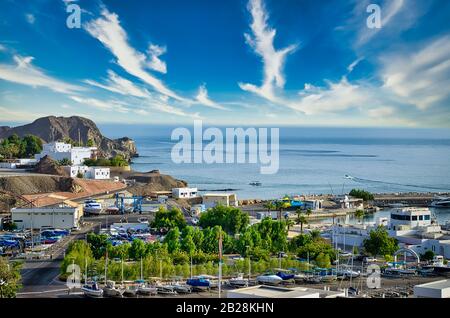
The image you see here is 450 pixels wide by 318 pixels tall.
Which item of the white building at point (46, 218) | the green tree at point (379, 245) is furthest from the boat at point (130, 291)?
the white building at point (46, 218)

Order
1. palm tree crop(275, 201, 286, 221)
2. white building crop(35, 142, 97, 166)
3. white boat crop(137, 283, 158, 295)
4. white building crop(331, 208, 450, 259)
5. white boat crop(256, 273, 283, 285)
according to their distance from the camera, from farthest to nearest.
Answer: white building crop(35, 142, 97, 166) → palm tree crop(275, 201, 286, 221) → white building crop(331, 208, 450, 259) → white boat crop(256, 273, 283, 285) → white boat crop(137, 283, 158, 295)

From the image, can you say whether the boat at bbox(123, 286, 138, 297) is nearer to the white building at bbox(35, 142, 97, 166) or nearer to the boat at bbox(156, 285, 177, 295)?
the boat at bbox(156, 285, 177, 295)

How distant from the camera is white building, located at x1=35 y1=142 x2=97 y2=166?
19.0 m

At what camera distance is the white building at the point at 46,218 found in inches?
409

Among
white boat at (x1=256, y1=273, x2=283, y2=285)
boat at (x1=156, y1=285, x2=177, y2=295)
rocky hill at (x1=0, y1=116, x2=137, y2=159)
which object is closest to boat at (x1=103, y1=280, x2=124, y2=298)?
boat at (x1=156, y1=285, x2=177, y2=295)

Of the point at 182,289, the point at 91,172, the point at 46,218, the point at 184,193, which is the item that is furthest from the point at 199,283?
the point at 91,172

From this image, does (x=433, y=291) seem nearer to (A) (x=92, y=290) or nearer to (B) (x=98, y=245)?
(A) (x=92, y=290)

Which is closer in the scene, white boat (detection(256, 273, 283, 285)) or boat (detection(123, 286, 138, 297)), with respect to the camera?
boat (detection(123, 286, 138, 297))

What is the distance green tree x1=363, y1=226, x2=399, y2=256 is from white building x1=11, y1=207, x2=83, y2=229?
4.72 m

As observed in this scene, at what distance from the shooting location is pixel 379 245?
8000 mm

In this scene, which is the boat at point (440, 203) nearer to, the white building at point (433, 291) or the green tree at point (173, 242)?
the green tree at point (173, 242)

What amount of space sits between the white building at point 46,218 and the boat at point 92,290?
5.13 meters
